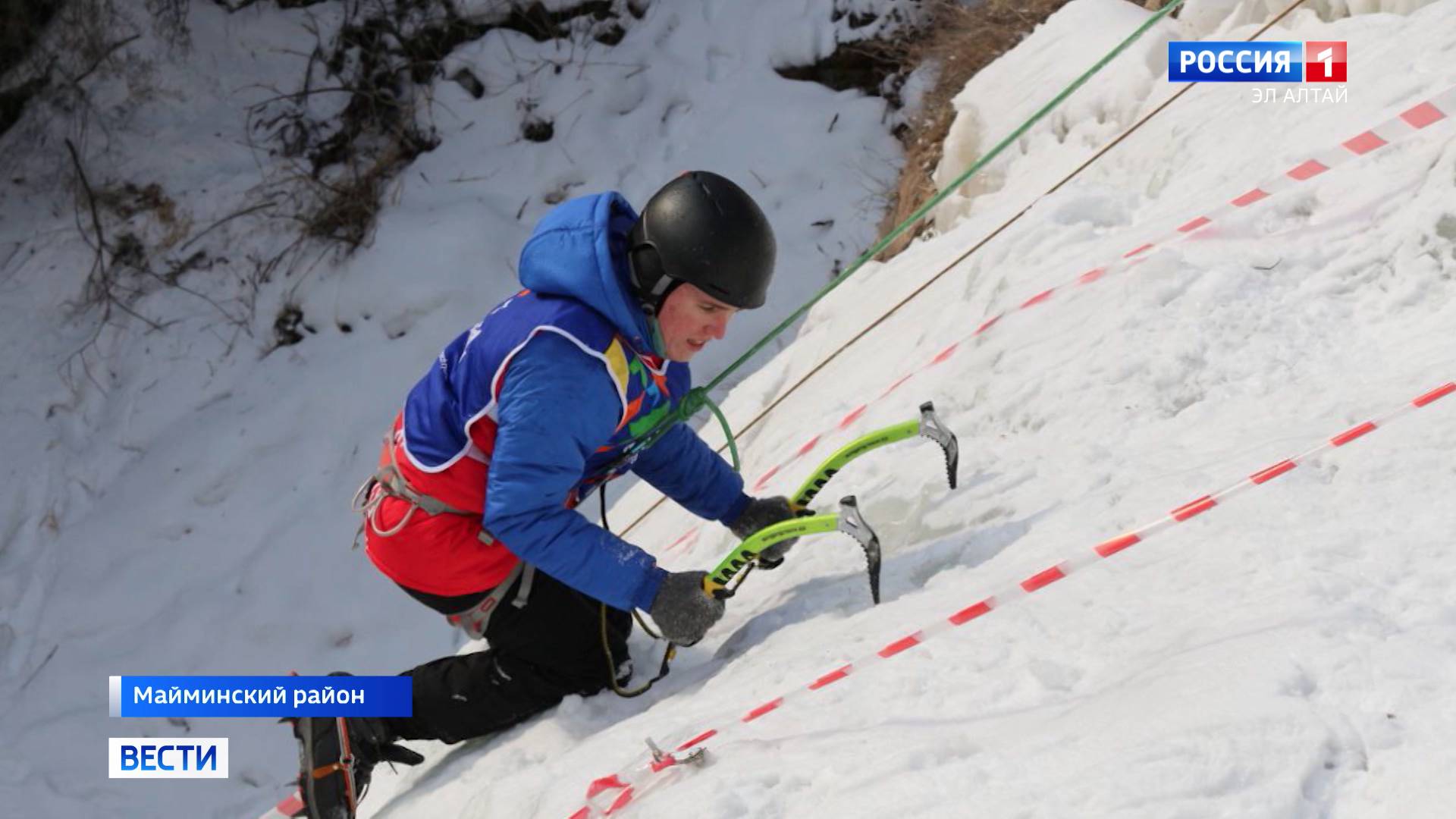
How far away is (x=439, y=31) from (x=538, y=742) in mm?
6550

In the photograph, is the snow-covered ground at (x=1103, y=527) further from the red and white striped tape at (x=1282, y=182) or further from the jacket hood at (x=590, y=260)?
the jacket hood at (x=590, y=260)

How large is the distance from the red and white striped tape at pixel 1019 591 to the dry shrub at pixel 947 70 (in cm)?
341

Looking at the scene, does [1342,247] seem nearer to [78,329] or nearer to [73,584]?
[73,584]

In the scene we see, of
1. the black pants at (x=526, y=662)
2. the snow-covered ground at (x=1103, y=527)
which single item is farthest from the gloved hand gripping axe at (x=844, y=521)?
the black pants at (x=526, y=662)

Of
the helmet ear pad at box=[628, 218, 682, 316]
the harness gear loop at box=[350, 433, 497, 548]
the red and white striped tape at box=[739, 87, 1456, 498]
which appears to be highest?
the red and white striped tape at box=[739, 87, 1456, 498]

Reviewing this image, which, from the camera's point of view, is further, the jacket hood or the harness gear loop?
the harness gear loop

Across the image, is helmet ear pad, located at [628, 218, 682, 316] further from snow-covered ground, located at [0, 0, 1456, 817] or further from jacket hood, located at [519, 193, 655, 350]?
snow-covered ground, located at [0, 0, 1456, 817]

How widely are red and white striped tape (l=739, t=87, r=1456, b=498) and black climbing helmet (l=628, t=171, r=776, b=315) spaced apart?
1.06m

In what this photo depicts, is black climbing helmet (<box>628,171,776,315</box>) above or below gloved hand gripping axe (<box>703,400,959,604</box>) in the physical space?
above
